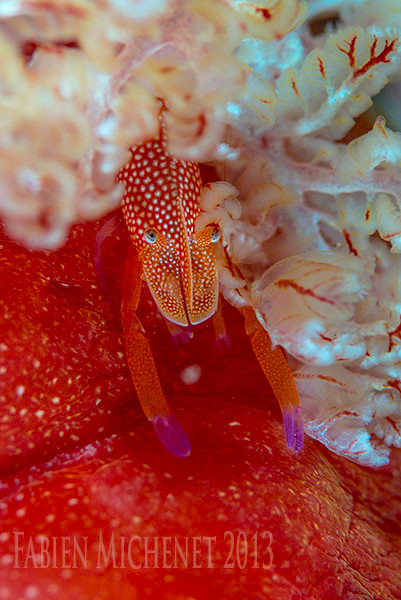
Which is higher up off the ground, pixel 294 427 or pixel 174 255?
pixel 174 255

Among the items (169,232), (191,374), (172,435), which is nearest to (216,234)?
(169,232)

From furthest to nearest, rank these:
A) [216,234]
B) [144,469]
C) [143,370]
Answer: [216,234] → [143,370] → [144,469]

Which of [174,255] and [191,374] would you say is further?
[191,374]

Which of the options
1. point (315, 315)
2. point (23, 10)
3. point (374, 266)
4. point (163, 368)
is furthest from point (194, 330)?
point (23, 10)

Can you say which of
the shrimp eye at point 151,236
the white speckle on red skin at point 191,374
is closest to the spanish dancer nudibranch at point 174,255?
the shrimp eye at point 151,236

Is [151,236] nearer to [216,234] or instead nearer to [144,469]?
[216,234]

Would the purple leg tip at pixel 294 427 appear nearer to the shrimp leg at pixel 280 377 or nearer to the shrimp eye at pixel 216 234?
the shrimp leg at pixel 280 377
